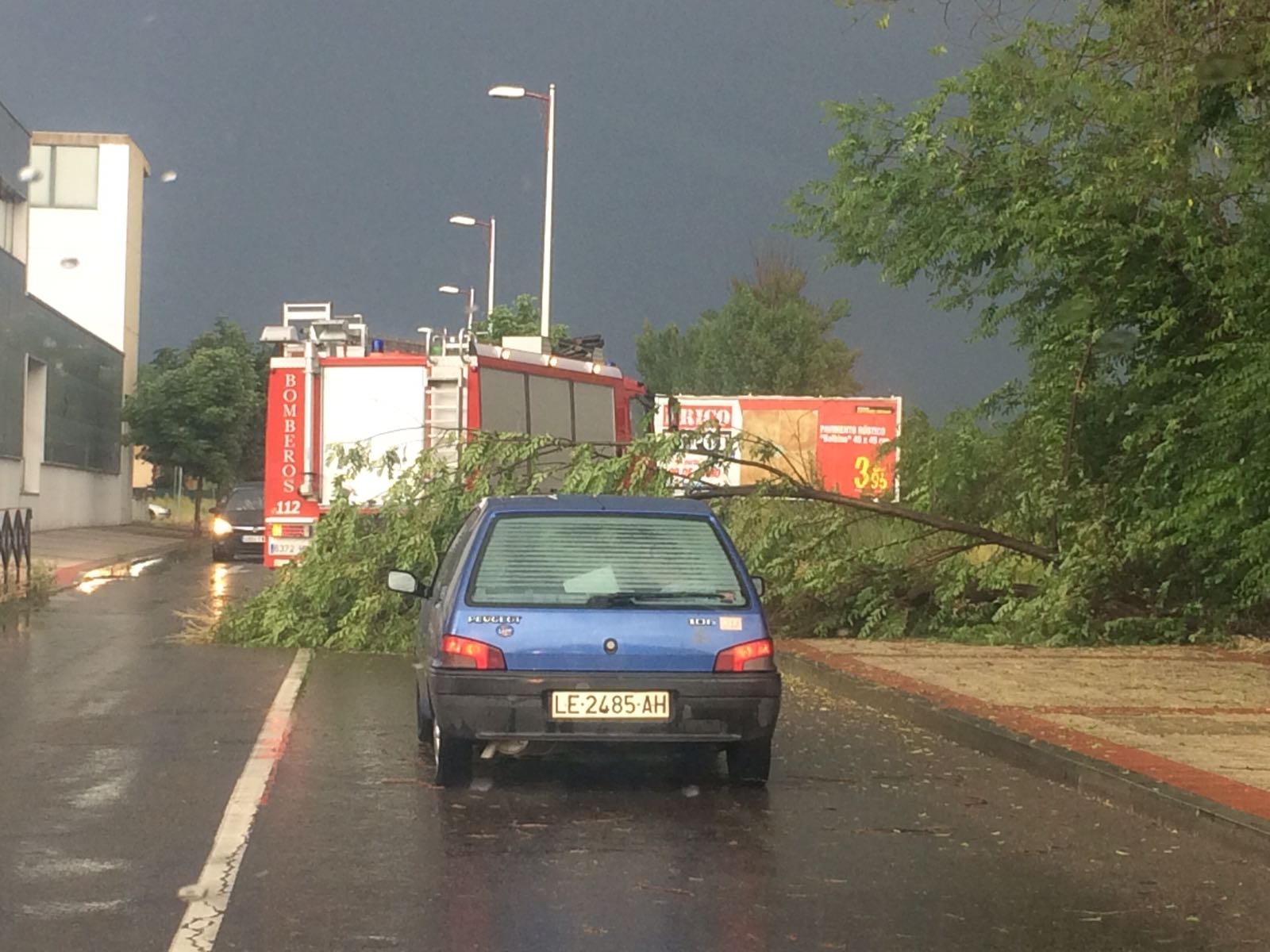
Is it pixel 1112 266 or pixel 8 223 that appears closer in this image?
pixel 1112 266

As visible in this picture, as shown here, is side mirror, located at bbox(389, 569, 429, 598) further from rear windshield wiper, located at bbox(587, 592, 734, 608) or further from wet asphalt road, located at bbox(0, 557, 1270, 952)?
rear windshield wiper, located at bbox(587, 592, 734, 608)

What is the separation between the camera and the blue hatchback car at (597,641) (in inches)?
327

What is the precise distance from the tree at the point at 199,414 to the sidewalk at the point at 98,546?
85.7 inches

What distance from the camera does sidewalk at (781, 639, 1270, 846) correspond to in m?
8.63

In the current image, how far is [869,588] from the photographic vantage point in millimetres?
16828

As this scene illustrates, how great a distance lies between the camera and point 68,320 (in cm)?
4769

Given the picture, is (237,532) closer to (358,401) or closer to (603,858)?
(358,401)

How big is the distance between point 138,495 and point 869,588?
5075 centimetres

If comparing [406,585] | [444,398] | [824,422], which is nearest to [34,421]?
[824,422]

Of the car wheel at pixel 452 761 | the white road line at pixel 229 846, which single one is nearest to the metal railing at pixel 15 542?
the white road line at pixel 229 846

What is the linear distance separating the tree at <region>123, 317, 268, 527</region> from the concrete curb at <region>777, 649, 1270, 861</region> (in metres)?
39.4

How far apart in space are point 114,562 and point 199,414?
17904mm

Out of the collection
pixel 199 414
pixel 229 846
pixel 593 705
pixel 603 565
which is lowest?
pixel 229 846

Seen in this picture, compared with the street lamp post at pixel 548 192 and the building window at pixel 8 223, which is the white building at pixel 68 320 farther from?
the street lamp post at pixel 548 192
